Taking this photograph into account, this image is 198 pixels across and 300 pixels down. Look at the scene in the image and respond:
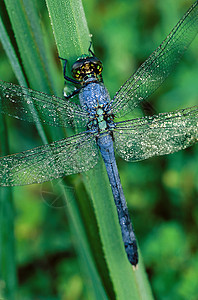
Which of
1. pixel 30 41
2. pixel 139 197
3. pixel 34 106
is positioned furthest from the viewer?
pixel 139 197

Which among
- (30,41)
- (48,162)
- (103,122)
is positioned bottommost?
(48,162)

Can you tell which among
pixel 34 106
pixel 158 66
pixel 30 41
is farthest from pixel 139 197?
pixel 30 41

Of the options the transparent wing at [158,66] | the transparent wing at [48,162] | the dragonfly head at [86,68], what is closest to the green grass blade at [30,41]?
the dragonfly head at [86,68]

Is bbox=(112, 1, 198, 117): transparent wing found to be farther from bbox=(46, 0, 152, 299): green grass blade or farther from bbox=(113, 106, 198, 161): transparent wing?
bbox=(46, 0, 152, 299): green grass blade

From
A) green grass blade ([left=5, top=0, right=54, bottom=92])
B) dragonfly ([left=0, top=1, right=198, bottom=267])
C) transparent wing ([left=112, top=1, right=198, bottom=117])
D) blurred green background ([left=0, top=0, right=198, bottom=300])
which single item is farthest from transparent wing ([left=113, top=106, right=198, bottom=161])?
blurred green background ([left=0, top=0, right=198, bottom=300])

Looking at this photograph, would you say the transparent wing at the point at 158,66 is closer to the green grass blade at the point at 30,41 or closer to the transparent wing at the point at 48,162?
the transparent wing at the point at 48,162

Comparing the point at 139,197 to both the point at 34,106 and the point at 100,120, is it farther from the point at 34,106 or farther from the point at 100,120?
the point at 34,106

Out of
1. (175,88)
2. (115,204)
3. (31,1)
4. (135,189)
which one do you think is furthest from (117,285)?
(175,88)

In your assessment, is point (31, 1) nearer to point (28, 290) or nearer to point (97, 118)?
point (97, 118)
